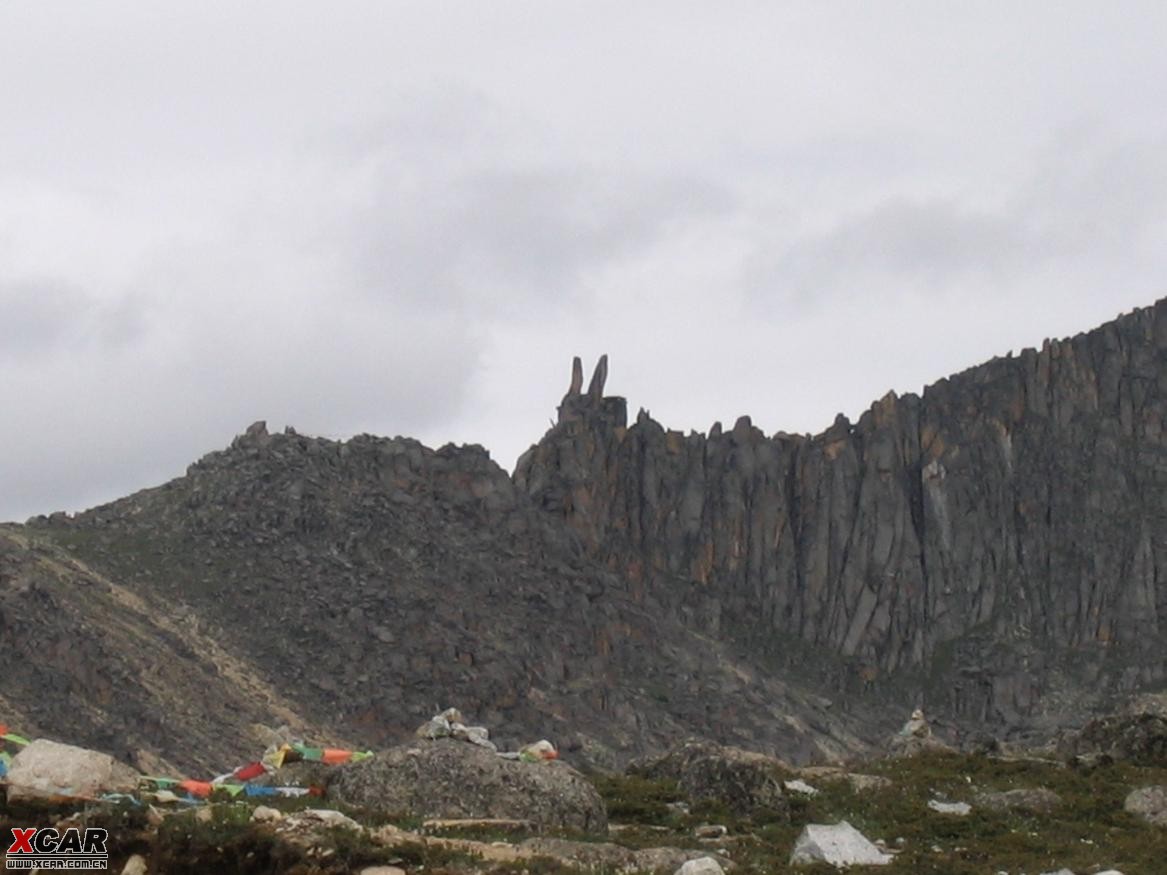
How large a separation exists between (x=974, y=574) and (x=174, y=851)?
152519 millimetres

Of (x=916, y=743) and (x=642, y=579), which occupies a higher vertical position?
(x=642, y=579)

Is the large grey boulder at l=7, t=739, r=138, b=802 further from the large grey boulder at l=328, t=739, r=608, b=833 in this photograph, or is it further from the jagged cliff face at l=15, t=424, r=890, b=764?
the jagged cliff face at l=15, t=424, r=890, b=764

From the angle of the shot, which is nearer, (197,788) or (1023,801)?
(197,788)

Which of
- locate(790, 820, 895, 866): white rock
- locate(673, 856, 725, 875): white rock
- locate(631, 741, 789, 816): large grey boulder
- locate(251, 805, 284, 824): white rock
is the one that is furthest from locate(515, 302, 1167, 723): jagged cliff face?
locate(673, 856, 725, 875): white rock

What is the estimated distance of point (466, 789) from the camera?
26219mm

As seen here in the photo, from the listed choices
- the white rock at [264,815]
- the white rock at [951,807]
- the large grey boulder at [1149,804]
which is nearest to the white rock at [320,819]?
the white rock at [264,815]

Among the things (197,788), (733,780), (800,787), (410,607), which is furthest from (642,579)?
(197,788)

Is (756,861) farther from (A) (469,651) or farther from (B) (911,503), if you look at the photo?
(B) (911,503)

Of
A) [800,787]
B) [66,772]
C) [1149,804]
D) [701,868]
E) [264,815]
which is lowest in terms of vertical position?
[1149,804]

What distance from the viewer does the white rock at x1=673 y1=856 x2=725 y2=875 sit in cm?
2055

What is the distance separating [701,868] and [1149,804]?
13.5 metres

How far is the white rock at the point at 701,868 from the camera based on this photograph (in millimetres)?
20547

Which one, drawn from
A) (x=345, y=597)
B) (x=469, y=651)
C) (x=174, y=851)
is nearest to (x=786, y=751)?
(x=469, y=651)

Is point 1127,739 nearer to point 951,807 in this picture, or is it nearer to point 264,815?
point 951,807
